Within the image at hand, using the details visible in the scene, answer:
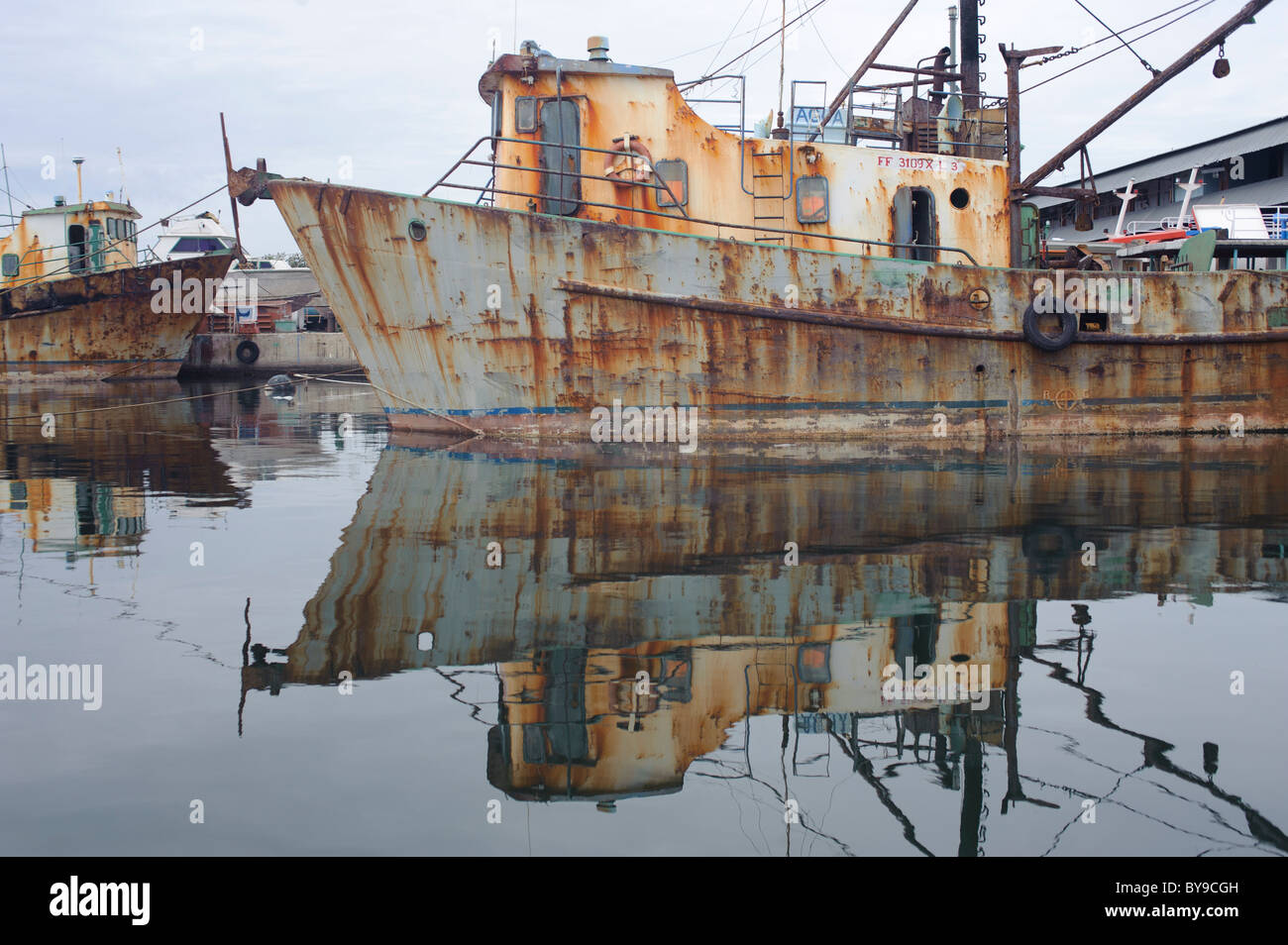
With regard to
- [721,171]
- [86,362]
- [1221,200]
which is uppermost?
[1221,200]

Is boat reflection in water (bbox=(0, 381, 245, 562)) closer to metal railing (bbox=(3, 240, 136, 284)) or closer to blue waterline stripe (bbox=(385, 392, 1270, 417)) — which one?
blue waterline stripe (bbox=(385, 392, 1270, 417))

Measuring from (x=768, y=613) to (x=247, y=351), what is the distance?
35044 millimetres

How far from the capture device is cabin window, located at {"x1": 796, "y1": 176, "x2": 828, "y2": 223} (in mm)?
14969

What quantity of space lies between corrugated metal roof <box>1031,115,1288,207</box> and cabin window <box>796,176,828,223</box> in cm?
1952

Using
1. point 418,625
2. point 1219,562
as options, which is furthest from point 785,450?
point 418,625

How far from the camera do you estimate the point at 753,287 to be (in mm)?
14383

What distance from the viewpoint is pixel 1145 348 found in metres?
16.0

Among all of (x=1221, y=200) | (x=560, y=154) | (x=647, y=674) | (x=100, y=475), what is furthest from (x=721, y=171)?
(x=1221, y=200)

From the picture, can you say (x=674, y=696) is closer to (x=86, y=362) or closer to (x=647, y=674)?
(x=647, y=674)

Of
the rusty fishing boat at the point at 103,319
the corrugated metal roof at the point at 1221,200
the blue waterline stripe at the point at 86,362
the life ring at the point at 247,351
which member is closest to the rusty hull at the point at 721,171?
the corrugated metal roof at the point at 1221,200

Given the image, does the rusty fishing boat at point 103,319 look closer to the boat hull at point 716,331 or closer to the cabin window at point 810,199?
the boat hull at point 716,331
